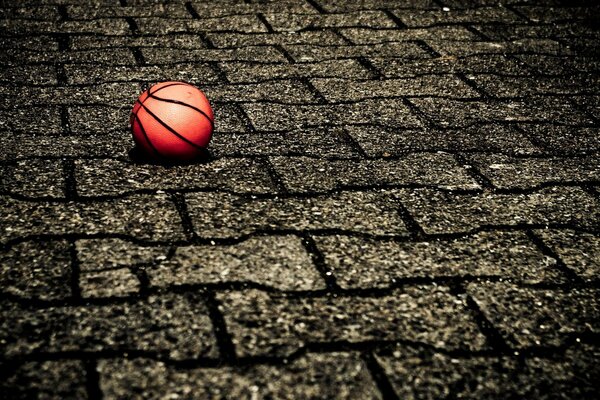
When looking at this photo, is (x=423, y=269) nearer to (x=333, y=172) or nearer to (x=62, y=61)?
(x=333, y=172)

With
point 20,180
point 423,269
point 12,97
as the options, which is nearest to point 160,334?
point 423,269

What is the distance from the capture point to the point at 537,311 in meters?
2.39

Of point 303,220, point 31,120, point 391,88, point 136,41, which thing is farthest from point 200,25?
point 303,220

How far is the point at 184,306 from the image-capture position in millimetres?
2287

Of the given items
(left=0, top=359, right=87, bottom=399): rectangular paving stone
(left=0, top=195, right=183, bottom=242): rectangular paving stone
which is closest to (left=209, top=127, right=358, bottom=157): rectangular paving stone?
(left=0, top=195, right=183, bottom=242): rectangular paving stone

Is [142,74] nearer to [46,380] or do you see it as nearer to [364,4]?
[364,4]

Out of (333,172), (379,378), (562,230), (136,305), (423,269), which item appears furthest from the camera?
(333,172)

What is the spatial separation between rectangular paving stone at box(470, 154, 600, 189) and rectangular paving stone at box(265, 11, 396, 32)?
216 cm

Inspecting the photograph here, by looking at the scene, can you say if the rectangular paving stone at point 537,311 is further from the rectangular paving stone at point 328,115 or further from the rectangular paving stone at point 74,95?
the rectangular paving stone at point 74,95

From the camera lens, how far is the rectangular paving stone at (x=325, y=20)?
207 inches

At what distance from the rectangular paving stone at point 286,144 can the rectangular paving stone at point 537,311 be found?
1.19 meters

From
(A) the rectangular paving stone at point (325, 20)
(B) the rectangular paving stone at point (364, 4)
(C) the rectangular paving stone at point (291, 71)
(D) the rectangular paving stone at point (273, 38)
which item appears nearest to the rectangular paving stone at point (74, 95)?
(C) the rectangular paving stone at point (291, 71)

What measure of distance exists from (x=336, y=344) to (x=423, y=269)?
0.55m

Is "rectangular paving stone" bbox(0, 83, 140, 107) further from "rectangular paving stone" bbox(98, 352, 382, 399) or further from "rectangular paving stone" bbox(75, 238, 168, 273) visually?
"rectangular paving stone" bbox(98, 352, 382, 399)
